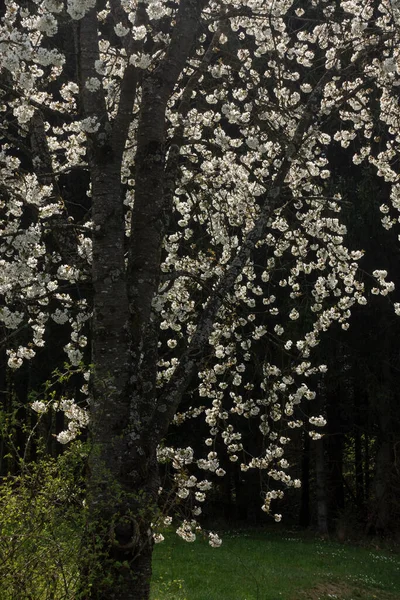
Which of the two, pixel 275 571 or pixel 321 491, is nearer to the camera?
pixel 275 571

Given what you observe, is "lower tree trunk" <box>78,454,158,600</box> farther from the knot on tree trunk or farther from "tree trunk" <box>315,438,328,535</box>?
"tree trunk" <box>315,438,328,535</box>

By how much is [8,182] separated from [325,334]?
12383mm

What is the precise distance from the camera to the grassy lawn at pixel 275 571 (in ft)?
33.3

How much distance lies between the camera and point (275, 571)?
1196cm

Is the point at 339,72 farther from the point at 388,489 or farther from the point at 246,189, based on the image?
the point at 388,489

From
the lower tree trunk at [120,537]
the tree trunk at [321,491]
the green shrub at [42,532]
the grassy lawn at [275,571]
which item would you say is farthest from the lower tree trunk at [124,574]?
the tree trunk at [321,491]

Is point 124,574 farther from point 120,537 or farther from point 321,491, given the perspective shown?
point 321,491

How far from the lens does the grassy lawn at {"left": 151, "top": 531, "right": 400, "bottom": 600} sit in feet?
33.3

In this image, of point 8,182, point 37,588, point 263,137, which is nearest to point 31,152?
point 8,182

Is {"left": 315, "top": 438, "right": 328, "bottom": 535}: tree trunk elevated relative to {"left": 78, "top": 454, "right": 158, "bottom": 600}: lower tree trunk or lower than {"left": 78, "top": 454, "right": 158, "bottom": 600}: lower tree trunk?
elevated

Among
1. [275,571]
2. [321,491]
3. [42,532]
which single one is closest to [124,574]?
[42,532]

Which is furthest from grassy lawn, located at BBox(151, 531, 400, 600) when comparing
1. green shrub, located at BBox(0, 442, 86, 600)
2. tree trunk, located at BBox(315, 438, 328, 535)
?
green shrub, located at BBox(0, 442, 86, 600)

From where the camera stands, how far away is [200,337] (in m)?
5.21

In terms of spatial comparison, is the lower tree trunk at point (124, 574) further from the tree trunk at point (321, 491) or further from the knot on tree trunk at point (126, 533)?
the tree trunk at point (321, 491)
